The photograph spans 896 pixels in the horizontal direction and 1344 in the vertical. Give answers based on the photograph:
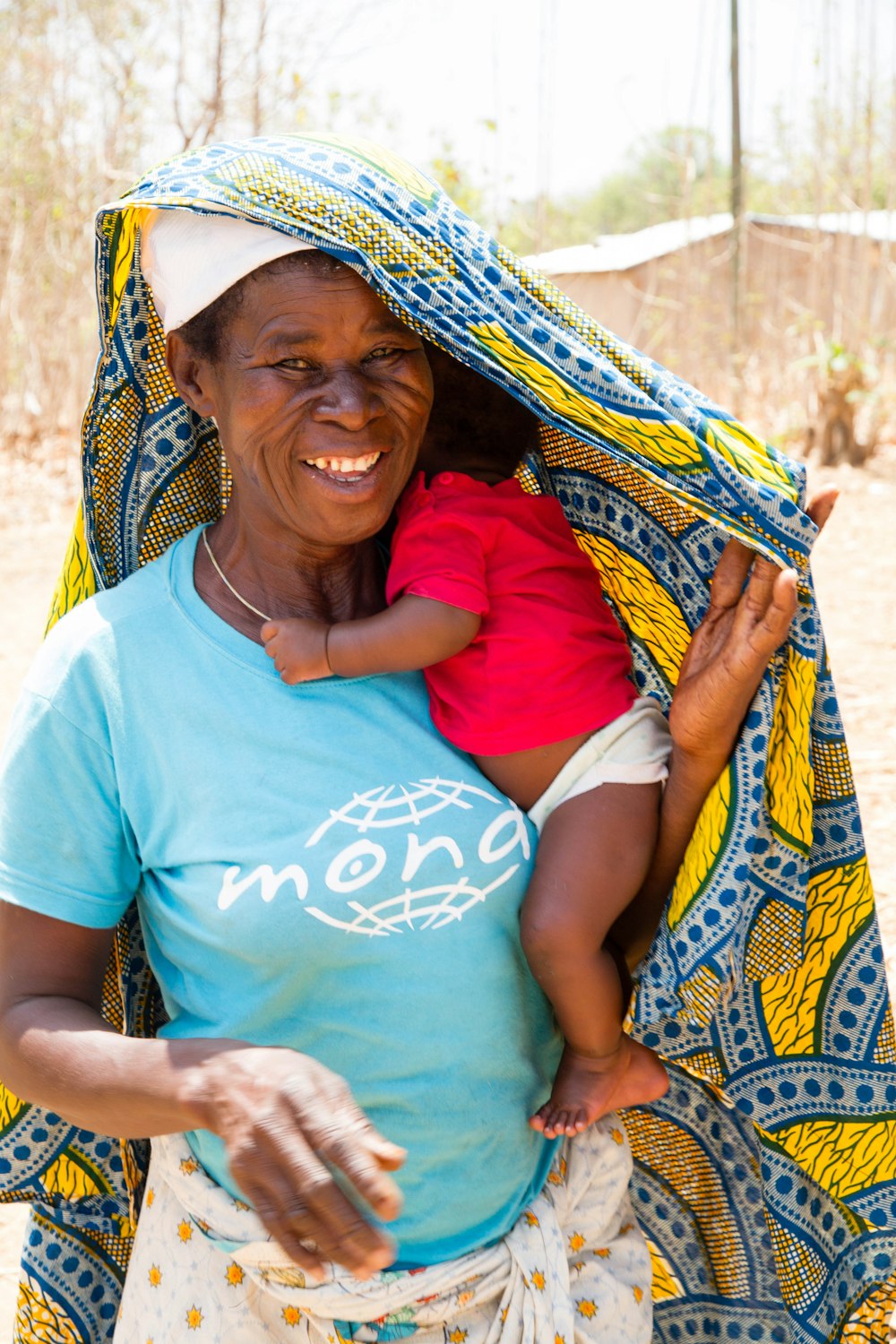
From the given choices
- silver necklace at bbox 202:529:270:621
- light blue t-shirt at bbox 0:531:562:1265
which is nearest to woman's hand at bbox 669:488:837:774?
light blue t-shirt at bbox 0:531:562:1265

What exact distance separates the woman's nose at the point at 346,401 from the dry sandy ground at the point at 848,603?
2.03 meters

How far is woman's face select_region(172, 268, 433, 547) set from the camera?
1.58 m

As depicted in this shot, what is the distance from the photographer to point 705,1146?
1937mm

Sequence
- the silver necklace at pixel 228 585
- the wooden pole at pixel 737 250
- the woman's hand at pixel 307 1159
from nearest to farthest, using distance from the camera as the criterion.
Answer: the woman's hand at pixel 307 1159 → the silver necklace at pixel 228 585 → the wooden pole at pixel 737 250

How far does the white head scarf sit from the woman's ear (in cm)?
4

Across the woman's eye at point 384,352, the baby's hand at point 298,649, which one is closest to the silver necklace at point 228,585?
the baby's hand at point 298,649

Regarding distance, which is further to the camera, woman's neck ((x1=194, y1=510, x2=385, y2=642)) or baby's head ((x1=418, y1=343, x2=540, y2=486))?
baby's head ((x1=418, y1=343, x2=540, y2=486))

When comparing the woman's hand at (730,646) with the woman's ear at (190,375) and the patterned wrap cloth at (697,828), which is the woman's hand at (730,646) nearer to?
the patterned wrap cloth at (697,828)

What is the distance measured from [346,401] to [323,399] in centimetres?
3

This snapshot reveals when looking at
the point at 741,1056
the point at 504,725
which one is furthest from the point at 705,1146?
the point at 504,725

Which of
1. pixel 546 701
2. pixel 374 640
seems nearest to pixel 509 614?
pixel 546 701

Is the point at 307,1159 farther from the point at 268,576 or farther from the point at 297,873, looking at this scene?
the point at 268,576

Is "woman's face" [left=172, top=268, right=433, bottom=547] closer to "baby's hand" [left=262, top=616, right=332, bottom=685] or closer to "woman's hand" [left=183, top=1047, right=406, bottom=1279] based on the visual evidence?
"baby's hand" [left=262, top=616, right=332, bottom=685]

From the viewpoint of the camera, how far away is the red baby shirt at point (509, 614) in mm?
1734
